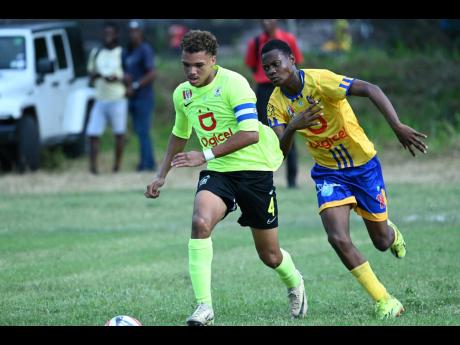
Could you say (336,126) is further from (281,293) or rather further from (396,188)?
(396,188)

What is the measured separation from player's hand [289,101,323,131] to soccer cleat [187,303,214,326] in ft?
4.92

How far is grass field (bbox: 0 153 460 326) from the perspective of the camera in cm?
772

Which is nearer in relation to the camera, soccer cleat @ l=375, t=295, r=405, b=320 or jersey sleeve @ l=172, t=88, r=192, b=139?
soccer cleat @ l=375, t=295, r=405, b=320

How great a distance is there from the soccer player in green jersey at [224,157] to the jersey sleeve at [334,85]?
53 centimetres

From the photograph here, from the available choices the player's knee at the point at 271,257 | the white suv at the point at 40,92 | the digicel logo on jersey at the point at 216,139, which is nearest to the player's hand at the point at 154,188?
the digicel logo on jersey at the point at 216,139

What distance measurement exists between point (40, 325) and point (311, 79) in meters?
2.70

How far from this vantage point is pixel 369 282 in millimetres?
7316

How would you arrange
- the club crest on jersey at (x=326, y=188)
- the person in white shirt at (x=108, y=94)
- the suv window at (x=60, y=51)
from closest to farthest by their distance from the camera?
1. the club crest on jersey at (x=326, y=188)
2. the person in white shirt at (x=108, y=94)
3. the suv window at (x=60, y=51)

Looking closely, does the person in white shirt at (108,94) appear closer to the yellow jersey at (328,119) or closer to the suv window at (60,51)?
the suv window at (60,51)

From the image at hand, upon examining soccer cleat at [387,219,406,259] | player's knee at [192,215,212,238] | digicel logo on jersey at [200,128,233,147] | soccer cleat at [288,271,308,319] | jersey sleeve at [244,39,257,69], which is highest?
digicel logo on jersey at [200,128,233,147]

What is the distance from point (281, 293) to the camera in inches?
344

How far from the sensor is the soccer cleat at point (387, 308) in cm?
715

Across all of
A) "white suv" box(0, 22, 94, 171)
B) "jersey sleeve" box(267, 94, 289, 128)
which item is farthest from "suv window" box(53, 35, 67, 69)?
"jersey sleeve" box(267, 94, 289, 128)

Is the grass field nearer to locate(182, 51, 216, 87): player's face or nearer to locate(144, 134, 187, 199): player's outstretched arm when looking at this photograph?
locate(144, 134, 187, 199): player's outstretched arm
